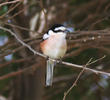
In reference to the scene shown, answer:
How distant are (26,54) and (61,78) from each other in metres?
0.99

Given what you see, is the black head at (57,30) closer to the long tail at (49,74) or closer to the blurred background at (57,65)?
the long tail at (49,74)

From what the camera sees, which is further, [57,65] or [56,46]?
[57,65]

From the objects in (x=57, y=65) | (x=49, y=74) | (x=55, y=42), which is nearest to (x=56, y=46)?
(x=55, y=42)

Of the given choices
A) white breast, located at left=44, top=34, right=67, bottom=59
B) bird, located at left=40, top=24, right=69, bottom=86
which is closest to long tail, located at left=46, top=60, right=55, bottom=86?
bird, located at left=40, top=24, right=69, bottom=86

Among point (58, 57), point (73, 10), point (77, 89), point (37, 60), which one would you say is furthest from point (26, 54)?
point (73, 10)

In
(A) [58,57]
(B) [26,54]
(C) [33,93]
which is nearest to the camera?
(A) [58,57]

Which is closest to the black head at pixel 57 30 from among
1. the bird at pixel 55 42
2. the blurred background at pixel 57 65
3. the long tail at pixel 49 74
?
the bird at pixel 55 42

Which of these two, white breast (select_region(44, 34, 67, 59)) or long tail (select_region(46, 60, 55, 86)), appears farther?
long tail (select_region(46, 60, 55, 86))

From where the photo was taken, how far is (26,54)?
4199mm

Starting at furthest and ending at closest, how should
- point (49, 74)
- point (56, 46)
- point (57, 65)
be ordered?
point (57, 65) < point (49, 74) < point (56, 46)

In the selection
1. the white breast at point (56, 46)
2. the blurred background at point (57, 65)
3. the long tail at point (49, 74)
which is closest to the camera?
the white breast at point (56, 46)

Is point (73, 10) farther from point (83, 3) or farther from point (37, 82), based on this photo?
point (37, 82)

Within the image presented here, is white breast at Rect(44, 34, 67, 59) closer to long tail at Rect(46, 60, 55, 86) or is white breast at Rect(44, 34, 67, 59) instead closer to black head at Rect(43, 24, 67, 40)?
black head at Rect(43, 24, 67, 40)

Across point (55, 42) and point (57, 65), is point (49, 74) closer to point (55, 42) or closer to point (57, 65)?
point (55, 42)
